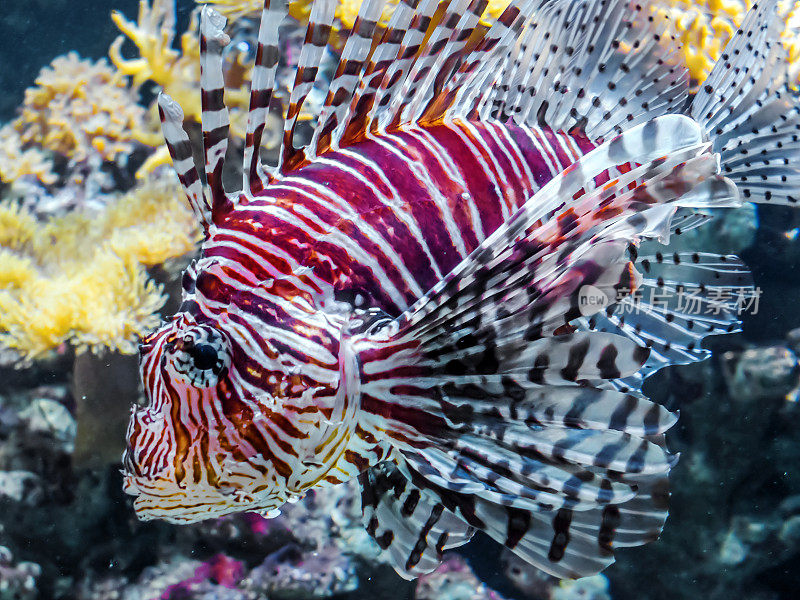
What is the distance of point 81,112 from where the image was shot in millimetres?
4602

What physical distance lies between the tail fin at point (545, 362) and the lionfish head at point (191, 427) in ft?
0.90

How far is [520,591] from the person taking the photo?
10.9ft

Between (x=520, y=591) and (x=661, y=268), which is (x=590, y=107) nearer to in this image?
(x=661, y=268)

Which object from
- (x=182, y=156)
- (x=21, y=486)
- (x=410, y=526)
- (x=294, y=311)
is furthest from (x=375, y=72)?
(x=21, y=486)

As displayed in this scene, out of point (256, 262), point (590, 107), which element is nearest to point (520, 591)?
point (590, 107)

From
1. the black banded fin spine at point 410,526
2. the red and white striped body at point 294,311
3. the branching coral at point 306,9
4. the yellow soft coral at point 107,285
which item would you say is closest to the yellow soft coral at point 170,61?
the branching coral at point 306,9

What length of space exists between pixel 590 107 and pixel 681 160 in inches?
46.0

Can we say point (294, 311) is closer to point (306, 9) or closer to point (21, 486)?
point (306, 9)

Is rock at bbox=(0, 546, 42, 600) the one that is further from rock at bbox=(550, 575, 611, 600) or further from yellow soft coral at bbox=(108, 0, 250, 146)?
rock at bbox=(550, 575, 611, 600)

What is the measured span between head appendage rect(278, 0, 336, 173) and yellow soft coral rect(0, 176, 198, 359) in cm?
189

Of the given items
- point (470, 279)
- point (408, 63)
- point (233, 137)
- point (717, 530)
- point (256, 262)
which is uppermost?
point (233, 137)

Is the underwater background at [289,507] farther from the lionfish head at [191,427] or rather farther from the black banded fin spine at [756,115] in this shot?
the lionfish head at [191,427]

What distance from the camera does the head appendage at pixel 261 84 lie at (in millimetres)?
1466

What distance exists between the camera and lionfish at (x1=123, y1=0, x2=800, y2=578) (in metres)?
1.25
